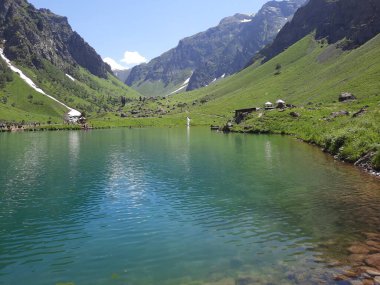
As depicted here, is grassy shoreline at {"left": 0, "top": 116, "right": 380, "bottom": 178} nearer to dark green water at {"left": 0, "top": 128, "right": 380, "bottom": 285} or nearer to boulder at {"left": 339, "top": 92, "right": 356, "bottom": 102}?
dark green water at {"left": 0, "top": 128, "right": 380, "bottom": 285}

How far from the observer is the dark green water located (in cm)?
2548

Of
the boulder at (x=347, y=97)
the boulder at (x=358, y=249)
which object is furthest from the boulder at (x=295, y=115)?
the boulder at (x=358, y=249)

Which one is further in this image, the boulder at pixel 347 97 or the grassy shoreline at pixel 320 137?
the boulder at pixel 347 97

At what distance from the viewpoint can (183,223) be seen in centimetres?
3644

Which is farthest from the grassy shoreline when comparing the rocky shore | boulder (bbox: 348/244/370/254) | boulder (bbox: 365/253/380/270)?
boulder (bbox: 365/253/380/270)

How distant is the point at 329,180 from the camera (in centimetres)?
5444

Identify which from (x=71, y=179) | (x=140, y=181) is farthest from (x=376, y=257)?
(x=71, y=179)

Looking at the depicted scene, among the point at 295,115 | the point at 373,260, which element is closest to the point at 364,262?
the point at 373,260

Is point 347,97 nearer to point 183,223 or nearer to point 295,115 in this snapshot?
point 295,115

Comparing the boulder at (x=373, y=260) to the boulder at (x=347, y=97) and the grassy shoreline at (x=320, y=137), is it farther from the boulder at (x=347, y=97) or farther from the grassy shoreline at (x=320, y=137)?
the boulder at (x=347, y=97)

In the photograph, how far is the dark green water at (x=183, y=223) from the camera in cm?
2548

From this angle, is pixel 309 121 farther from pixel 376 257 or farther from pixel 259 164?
pixel 376 257

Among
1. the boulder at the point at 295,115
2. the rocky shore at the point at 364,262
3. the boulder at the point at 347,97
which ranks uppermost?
the boulder at the point at 347,97

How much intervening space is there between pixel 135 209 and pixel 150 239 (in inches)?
399
